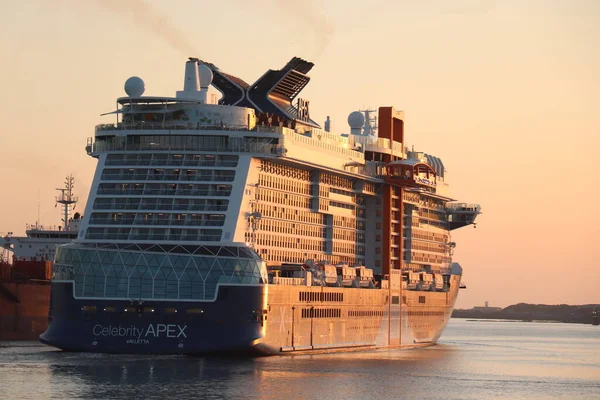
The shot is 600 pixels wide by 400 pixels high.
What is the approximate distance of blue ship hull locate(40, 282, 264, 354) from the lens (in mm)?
80375

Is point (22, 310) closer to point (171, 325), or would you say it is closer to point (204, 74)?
point (204, 74)

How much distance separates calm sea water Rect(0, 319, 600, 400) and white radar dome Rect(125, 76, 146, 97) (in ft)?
61.1

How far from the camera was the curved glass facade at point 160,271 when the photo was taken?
80750 millimetres

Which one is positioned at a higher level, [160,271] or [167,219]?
[167,219]

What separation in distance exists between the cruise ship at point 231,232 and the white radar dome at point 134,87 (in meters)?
0.14

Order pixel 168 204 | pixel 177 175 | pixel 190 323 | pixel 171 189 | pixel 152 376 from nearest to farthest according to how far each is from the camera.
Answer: pixel 152 376, pixel 190 323, pixel 168 204, pixel 171 189, pixel 177 175

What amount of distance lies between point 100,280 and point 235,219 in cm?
973

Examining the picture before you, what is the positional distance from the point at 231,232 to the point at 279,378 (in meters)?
13.3

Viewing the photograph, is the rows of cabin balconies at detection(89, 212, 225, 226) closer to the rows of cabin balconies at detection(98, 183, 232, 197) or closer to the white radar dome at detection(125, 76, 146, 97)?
the rows of cabin balconies at detection(98, 183, 232, 197)

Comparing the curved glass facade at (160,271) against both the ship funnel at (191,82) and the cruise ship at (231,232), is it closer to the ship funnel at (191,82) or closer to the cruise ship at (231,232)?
the cruise ship at (231,232)

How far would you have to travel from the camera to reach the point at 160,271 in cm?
8119

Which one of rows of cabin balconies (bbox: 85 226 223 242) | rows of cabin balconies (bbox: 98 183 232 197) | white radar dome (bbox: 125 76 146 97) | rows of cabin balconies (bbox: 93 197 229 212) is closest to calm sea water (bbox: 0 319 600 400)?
rows of cabin balconies (bbox: 85 226 223 242)

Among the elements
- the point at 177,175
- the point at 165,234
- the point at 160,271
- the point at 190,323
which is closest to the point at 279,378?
the point at 190,323

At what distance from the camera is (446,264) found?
419 feet
